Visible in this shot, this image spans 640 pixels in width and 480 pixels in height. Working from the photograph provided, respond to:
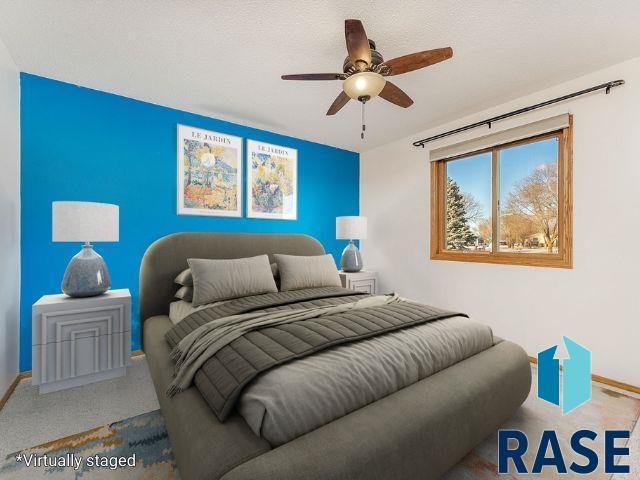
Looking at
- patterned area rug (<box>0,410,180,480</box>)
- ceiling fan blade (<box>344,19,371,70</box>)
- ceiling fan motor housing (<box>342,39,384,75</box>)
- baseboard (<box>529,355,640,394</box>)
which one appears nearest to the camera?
patterned area rug (<box>0,410,180,480</box>)

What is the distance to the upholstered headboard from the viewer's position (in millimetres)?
2625

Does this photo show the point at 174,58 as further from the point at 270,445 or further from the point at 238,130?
the point at 270,445

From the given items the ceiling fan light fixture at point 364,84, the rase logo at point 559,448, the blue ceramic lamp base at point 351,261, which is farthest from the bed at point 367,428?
the blue ceramic lamp base at point 351,261

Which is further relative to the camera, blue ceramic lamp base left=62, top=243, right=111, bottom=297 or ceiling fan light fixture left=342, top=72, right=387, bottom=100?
blue ceramic lamp base left=62, top=243, right=111, bottom=297

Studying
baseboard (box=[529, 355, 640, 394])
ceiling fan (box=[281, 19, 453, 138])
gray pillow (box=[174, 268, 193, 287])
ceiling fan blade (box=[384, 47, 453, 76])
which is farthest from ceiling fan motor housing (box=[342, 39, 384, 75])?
baseboard (box=[529, 355, 640, 394])

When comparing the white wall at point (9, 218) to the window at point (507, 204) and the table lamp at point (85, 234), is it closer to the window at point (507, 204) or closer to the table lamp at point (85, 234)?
the table lamp at point (85, 234)

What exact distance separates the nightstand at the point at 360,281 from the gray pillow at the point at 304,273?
605 millimetres

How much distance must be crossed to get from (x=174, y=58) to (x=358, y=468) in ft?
8.69

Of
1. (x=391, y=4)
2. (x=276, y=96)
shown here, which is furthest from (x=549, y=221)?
(x=276, y=96)

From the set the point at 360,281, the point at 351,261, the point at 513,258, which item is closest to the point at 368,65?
the point at 513,258

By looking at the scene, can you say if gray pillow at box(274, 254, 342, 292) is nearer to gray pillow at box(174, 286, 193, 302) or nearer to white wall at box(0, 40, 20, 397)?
gray pillow at box(174, 286, 193, 302)

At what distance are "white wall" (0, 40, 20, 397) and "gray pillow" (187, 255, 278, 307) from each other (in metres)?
1.16

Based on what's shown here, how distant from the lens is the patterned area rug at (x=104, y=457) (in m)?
1.37

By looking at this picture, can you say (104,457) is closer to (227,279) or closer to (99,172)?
(227,279)
